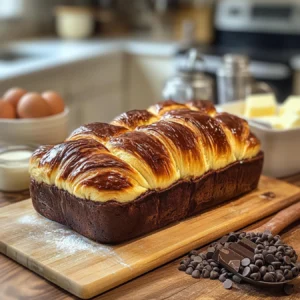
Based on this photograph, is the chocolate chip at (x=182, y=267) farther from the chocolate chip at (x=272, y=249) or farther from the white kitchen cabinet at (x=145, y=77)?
the white kitchen cabinet at (x=145, y=77)

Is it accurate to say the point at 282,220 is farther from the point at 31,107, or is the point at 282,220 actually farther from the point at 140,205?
the point at 31,107

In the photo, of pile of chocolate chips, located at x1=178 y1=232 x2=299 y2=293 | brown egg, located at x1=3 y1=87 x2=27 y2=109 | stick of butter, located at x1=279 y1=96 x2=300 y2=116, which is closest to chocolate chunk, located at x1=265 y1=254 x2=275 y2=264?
pile of chocolate chips, located at x1=178 y1=232 x2=299 y2=293

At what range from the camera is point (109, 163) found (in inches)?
42.2

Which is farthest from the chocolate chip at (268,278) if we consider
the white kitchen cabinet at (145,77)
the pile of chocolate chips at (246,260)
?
the white kitchen cabinet at (145,77)

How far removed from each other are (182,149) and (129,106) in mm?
2744

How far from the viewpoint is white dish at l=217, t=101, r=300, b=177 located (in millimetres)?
1444

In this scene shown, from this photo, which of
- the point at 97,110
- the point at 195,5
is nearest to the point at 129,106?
the point at 97,110

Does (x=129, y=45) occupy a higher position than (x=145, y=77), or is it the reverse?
(x=129, y=45)

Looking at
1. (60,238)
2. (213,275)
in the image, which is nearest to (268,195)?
(213,275)

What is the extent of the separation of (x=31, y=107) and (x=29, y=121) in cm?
4

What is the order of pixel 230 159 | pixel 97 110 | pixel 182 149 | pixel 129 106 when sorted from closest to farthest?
pixel 182 149, pixel 230 159, pixel 97 110, pixel 129 106

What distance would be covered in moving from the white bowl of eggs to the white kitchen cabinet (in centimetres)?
217

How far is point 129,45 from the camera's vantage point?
376cm

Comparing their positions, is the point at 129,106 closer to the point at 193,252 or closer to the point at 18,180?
the point at 18,180
